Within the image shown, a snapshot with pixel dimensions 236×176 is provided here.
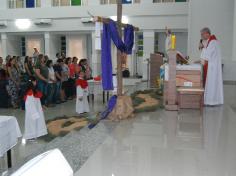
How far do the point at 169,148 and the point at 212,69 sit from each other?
11.3ft

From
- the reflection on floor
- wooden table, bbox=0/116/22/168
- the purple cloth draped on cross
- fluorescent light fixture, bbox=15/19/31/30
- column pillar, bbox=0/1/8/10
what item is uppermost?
column pillar, bbox=0/1/8/10

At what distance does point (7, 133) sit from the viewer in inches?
163

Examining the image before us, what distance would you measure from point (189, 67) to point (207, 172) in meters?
3.83

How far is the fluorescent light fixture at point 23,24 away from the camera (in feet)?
62.8

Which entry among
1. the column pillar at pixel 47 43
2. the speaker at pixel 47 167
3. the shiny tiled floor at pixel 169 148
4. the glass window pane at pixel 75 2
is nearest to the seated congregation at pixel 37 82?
the shiny tiled floor at pixel 169 148

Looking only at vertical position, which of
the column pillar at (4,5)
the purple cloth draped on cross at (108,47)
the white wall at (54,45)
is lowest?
the purple cloth draped on cross at (108,47)

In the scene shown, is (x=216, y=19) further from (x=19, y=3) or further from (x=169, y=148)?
(x=19, y=3)

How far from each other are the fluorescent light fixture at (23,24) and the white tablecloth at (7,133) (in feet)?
52.3

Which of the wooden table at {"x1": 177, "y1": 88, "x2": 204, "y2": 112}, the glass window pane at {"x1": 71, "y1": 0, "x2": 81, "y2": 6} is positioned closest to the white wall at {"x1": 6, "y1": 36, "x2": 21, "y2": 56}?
the glass window pane at {"x1": 71, "y1": 0, "x2": 81, "y2": 6}

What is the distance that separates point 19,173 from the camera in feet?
3.72

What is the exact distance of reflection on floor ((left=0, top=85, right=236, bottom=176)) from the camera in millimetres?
3512

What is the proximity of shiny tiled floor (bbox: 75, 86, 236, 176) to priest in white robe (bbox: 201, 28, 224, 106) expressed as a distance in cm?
93

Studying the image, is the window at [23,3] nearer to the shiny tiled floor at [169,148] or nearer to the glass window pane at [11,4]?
the glass window pane at [11,4]

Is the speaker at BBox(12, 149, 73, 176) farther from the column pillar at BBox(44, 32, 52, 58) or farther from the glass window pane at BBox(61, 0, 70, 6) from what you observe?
the glass window pane at BBox(61, 0, 70, 6)
